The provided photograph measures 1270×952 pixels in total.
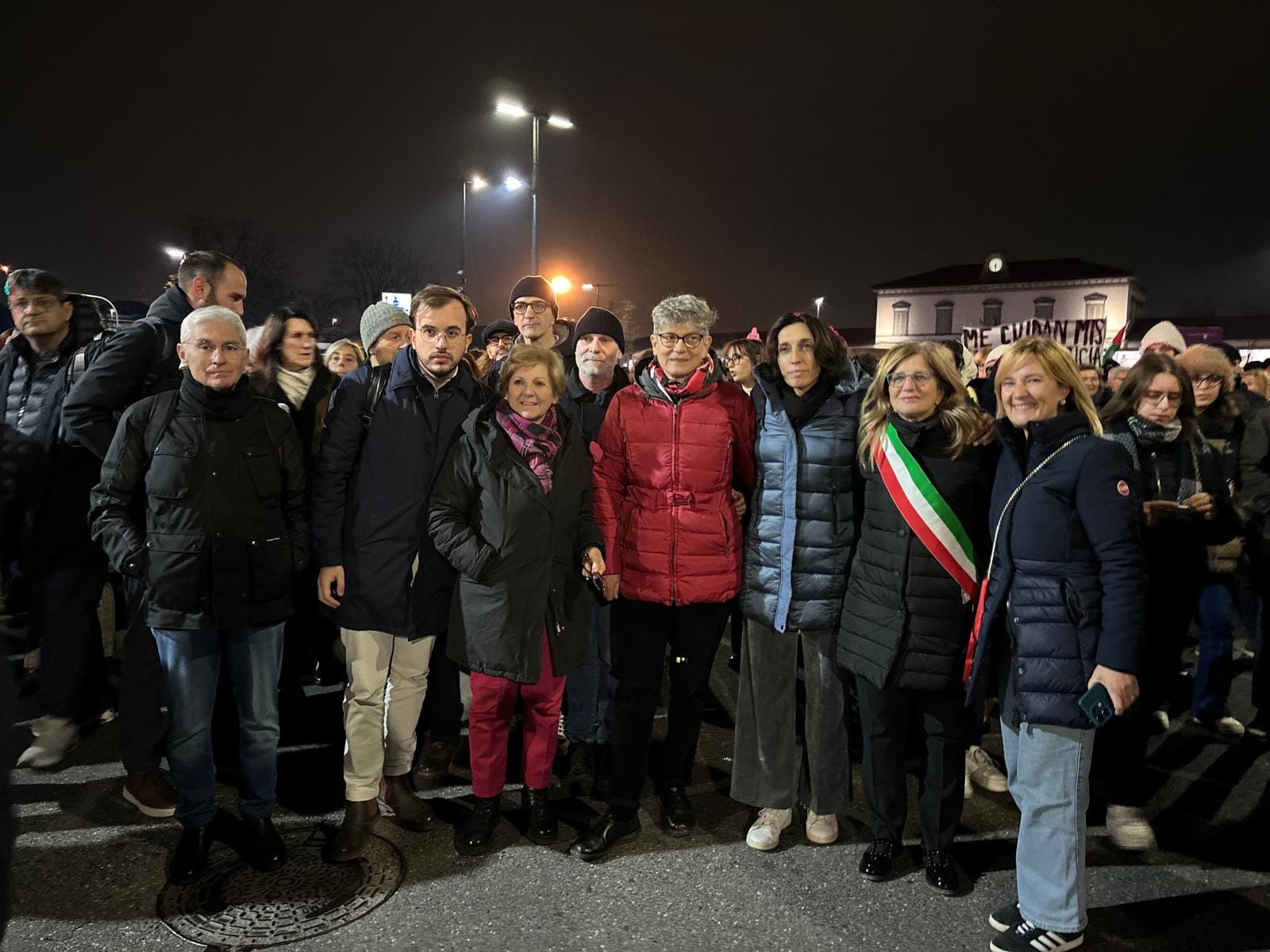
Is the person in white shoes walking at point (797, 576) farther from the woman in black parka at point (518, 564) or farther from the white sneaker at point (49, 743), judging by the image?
the white sneaker at point (49, 743)

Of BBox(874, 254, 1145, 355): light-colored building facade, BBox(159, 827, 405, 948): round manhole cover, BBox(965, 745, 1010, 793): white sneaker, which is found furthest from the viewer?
BBox(874, 254, 1145, 355): light-colored building facade

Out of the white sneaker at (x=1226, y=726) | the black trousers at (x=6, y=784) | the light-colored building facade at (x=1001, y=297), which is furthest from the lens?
the light-colored building facade at (x=1001, y=297)

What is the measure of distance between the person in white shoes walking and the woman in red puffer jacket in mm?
183

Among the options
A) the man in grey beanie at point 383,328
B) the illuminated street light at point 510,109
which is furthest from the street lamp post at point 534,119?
the man in grey beanie at point 383,328

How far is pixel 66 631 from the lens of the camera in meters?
4.63

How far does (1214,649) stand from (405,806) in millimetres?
5286

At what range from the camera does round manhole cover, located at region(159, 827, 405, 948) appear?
311cm

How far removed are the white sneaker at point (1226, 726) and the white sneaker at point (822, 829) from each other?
A: 125 inches

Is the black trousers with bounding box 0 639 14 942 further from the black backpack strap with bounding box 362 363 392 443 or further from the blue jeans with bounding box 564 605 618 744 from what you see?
the blue jeans with bounding box 564 605 618 744

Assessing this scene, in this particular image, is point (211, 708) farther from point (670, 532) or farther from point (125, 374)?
point (670, 532)

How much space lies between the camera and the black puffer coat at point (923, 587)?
132 inches

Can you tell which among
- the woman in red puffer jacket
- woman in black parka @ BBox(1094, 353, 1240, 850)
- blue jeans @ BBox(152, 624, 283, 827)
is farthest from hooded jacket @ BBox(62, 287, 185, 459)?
woman in black parka @ BBox(1094, 353, 1240, 850)

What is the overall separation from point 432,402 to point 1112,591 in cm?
303

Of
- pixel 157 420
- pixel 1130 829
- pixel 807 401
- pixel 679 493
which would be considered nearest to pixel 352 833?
pixel 157 420
